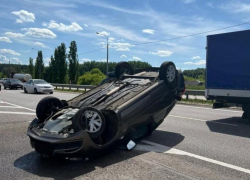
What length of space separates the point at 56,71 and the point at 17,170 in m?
57.4

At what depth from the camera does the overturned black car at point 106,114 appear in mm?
4434

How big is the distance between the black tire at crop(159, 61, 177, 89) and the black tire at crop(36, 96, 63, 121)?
2.36 m

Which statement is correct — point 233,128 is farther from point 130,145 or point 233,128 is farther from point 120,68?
point 130,145

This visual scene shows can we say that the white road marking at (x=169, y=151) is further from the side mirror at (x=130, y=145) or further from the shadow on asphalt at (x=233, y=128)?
the shadow on asphalt at (x=233, y=128)

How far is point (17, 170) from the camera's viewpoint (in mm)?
4473

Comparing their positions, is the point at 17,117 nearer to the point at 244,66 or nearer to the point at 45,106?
the point at 45,106

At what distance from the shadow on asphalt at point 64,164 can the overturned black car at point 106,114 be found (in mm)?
248

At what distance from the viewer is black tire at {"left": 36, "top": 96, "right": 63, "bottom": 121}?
18.3 feet

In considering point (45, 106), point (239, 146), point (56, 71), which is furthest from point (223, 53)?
point (56, 71)

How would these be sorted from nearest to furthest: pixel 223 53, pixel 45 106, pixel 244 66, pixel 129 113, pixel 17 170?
pixel 17 170
pixel 129 113
pixel 45 106
pixel 244 66
pixel 223 53

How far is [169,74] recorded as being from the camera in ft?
21.1

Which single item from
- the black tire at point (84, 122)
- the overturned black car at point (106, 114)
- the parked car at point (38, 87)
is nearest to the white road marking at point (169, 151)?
the overturned black car at point (106, 114)

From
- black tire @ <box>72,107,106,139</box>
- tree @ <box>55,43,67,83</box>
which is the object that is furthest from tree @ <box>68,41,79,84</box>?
black tire @ <box>72,107,106,139</box>

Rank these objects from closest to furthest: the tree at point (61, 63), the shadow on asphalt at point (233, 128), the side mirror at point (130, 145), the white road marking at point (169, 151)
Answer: the white road marking at point (169, 151)
the side mirror at point (130, 145)
the shadow on asphalt at point (233, 128)
the tree at point (61, 63)
